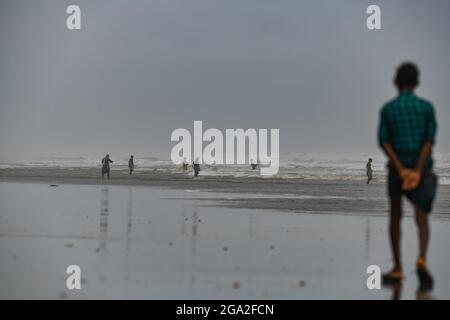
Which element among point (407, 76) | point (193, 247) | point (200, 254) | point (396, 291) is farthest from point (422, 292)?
point (193, 247)

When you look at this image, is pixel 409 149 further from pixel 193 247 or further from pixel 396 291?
pixel 193 247

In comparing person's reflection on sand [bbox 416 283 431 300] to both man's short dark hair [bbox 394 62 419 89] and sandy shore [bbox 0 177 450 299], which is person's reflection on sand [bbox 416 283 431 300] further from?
man's short dark hair [bbox 394 62 419 89]

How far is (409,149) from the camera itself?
8.04 metres

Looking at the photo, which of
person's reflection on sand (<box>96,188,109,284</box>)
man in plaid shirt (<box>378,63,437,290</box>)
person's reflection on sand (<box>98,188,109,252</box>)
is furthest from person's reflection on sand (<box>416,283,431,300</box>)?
person's reflection on sand (<box>98,188,109,252</box>)

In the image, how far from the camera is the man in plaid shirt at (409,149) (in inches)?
314

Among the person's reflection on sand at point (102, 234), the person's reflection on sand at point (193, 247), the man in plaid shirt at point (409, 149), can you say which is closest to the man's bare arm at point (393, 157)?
the man in plaid shirt at point (409, 149)

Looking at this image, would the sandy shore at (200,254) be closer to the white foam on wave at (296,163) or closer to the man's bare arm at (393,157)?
the man's bare arm at (393,157)

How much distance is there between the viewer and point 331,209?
20.9 m
